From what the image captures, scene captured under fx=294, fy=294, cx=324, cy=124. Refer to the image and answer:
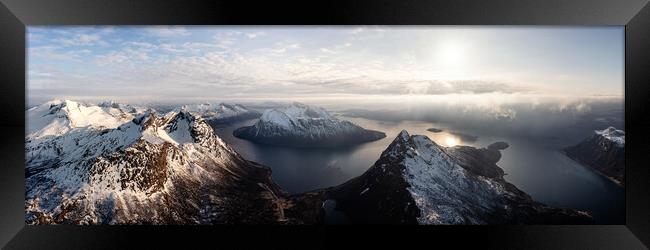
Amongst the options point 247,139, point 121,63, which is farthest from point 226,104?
point 121,63

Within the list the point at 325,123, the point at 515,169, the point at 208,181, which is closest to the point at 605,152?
the point at 515,169

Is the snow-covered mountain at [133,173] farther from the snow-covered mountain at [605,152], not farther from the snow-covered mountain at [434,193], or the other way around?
the snow-covered mountain at [605,152]

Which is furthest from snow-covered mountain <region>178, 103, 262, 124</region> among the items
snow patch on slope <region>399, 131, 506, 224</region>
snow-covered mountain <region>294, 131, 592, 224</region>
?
snow patch on slope <region>399, 131, 506, 224</region>

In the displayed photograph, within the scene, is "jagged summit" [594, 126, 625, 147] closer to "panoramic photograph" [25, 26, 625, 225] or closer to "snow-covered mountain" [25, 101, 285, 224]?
"panoramic photograph" [25, 26, 625, 225]

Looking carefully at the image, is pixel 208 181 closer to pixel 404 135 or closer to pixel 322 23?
pixel 322 23

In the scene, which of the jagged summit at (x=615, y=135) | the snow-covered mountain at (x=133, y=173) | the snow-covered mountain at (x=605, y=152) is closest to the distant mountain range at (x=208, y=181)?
the snow-covered mountain at (x=133, y=173)
